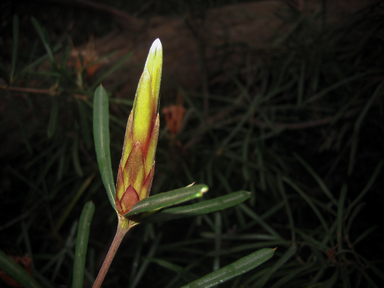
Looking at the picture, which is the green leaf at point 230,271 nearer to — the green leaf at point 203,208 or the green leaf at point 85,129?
the green leaf at point 203,208

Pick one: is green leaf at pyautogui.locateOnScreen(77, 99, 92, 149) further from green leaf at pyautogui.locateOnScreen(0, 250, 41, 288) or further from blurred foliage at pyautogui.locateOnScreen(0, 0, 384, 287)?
green leaf at pyautogui.locateOnScreen(0, 250, 41, 288)

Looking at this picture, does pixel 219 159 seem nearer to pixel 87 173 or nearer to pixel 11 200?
pixel 87 173

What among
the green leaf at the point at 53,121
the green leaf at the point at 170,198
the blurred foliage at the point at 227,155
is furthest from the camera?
the blurred foliage at the point at 227,155

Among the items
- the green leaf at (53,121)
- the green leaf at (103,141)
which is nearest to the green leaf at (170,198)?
the green leaf at (103,141)

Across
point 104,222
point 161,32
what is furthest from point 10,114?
point 161,32

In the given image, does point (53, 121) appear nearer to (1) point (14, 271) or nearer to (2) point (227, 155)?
(1) point (14, 271)
